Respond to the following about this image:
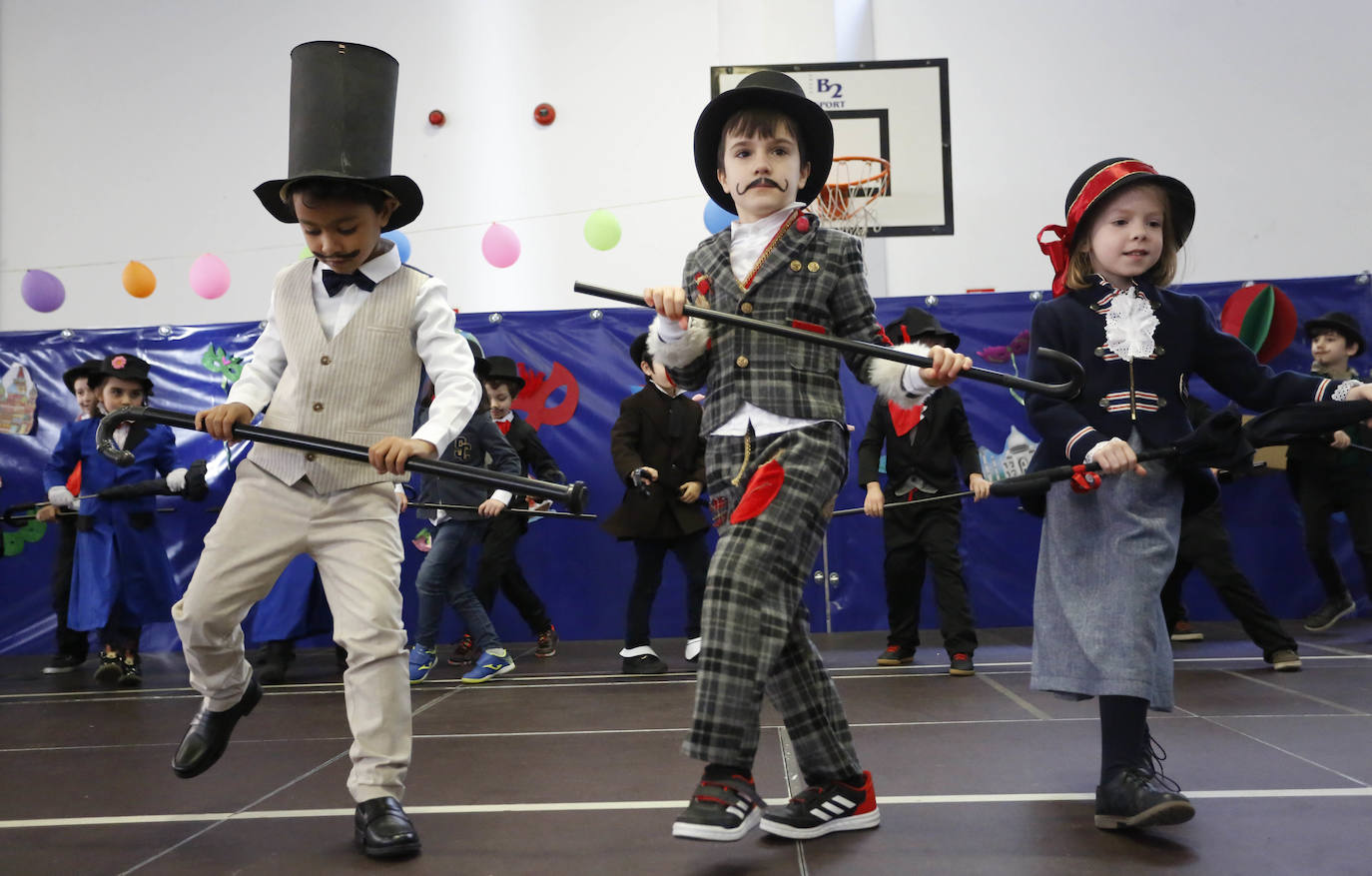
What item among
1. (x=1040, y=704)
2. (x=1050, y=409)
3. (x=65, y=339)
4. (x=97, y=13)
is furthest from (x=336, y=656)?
(x=97, y=13)

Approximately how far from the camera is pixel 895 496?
569 cm

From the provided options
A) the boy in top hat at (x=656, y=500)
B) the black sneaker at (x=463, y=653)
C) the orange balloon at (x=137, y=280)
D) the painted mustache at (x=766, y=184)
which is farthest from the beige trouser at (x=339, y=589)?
the orange balloon at (x=137, y=280)

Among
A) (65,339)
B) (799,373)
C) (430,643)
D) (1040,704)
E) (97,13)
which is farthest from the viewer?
(97,13)

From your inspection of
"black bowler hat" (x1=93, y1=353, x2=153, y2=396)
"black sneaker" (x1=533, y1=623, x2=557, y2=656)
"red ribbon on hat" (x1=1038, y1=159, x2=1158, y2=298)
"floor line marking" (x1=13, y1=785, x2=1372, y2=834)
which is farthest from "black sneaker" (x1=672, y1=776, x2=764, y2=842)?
"black bowler hat" (x1=93, y1=353, x2=153, y2=396)

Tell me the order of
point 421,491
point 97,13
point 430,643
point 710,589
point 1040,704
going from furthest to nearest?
point 97,13 < point 421,491 < point 430,643 < point 1040,704 < point 710,589

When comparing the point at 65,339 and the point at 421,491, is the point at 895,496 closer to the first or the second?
the point at 421,491

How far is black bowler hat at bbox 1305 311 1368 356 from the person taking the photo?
6.42 metres

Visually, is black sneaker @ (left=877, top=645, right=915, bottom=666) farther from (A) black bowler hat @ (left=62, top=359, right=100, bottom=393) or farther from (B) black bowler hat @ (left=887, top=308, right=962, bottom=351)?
(A) black bowler hat @ (left=62, top=359, right=100, bottom=393)

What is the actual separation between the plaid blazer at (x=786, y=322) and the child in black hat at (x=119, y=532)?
4121 millimetres

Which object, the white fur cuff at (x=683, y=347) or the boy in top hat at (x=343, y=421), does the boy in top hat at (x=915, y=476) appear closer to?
the white fur cuff at (x=683, y=347)

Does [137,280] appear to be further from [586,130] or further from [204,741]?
[204,741]

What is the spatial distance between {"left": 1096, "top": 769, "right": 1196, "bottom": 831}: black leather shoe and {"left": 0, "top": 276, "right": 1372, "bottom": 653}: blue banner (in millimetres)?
4257

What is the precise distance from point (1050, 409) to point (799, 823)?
1.12m

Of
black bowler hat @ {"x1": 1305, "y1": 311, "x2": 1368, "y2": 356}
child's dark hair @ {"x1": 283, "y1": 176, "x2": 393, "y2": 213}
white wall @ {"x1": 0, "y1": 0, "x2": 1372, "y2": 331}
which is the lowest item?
child's dark hair @ {"x1": 283, "y1": 176, "x2": 393, "y2": 213}
